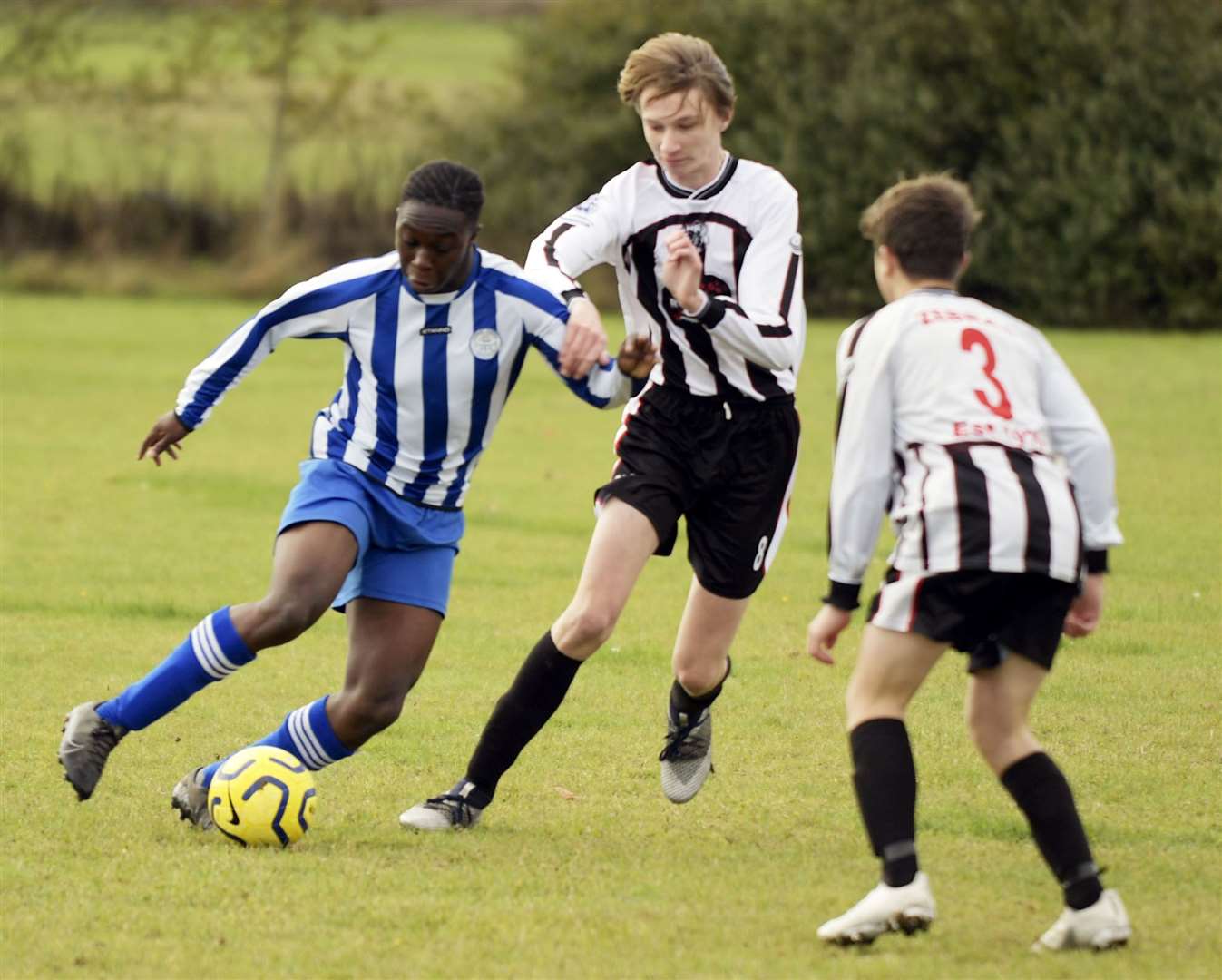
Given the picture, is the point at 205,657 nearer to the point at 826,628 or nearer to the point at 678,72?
the point at 826,628

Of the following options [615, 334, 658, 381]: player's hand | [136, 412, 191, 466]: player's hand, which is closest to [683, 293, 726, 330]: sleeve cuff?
[615, 334, 658, 381]: player's hand

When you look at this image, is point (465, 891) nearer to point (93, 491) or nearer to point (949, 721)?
point (949, 721)

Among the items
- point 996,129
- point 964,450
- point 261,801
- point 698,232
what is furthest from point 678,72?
point 996,129

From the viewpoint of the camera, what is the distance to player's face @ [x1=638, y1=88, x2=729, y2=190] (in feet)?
19.2

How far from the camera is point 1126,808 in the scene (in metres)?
6.00

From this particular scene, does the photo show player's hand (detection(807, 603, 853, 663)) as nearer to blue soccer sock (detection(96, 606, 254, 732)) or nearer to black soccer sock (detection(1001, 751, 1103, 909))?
black soccer sock (detection(1001, 751, 1103, 909))

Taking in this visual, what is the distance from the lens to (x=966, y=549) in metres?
4.42

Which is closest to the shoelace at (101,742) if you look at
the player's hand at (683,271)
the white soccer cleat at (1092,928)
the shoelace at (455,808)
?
the shoelace at (455,808)

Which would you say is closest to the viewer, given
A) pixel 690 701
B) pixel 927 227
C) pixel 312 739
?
pixel 927 227

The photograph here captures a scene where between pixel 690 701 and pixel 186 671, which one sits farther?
pixel 690 701

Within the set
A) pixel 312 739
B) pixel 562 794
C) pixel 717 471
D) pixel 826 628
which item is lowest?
pixel 562 794

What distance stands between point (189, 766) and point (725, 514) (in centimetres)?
206

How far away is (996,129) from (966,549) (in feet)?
101

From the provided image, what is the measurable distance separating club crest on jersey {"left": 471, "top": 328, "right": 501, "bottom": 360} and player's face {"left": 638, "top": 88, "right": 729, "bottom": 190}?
0.84 metres
